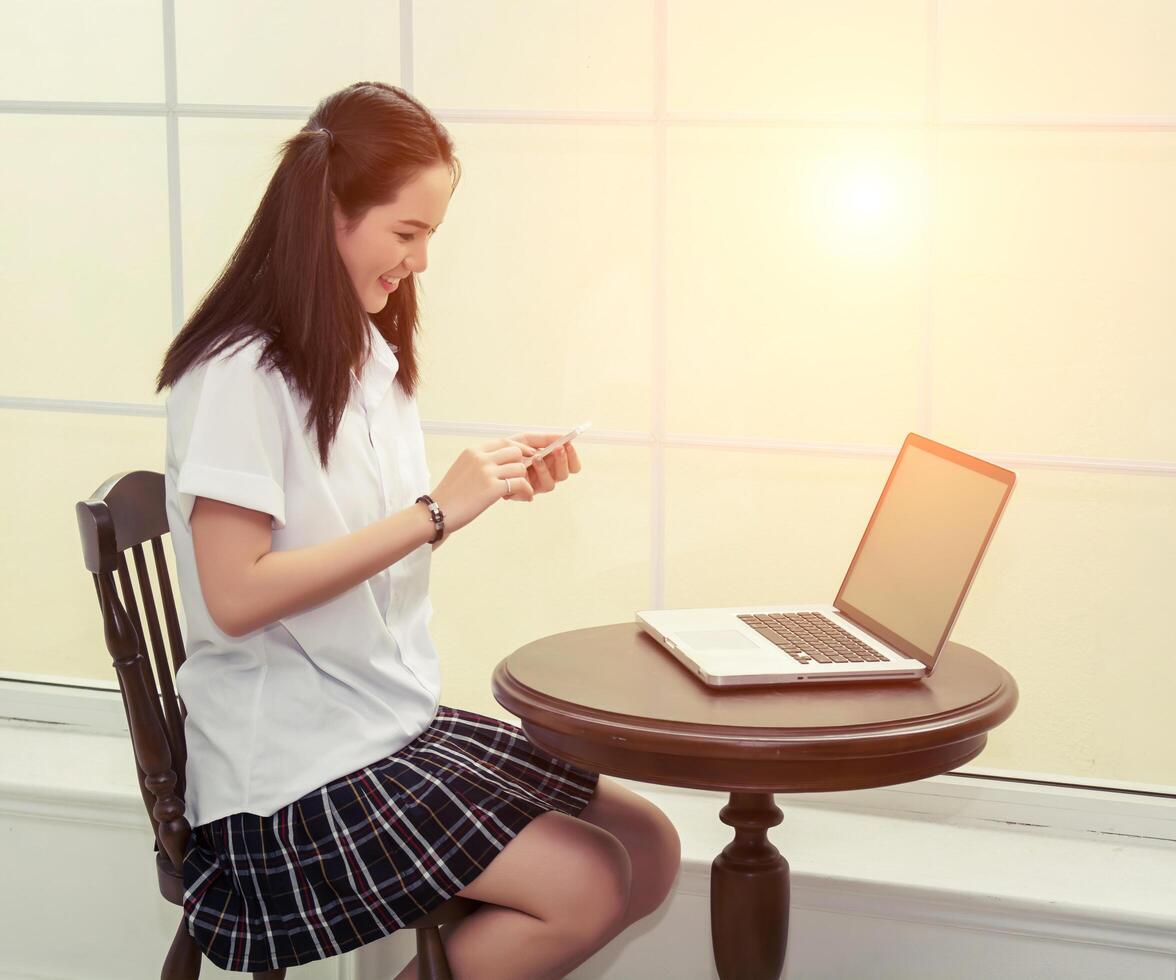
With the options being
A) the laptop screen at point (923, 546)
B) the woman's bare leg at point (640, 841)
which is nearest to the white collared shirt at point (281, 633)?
the woman's bare leg at point (640, 841)

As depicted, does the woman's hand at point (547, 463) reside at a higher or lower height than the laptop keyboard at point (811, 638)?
higher

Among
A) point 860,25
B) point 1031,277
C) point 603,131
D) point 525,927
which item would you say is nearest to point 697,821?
point 525,927

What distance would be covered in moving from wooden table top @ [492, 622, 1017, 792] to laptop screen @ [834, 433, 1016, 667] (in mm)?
78

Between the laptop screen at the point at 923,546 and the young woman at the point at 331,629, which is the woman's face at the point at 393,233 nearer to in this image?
the young woman at the point at 331,629

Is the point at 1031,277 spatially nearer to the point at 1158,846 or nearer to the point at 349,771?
the point at 1158,846

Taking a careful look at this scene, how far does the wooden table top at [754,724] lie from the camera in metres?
1.22

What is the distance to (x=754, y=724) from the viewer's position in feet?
4.06

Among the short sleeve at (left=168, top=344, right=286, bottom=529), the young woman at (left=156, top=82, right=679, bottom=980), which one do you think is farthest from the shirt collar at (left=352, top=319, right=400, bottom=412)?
the short sleeve at (left=168, top=344, right=286, bottom=529)

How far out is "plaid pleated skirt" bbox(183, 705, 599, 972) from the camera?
133cm

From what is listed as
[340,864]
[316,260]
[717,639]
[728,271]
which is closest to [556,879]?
[340,864]

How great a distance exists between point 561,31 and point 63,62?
3.14 ft

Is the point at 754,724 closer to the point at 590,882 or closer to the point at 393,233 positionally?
the point at 590,882

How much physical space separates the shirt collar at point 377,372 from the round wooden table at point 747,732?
0.37 metres

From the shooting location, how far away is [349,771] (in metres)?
1.39
